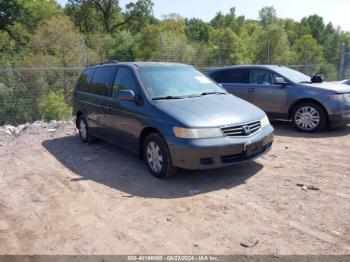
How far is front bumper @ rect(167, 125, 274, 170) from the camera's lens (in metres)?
4.73

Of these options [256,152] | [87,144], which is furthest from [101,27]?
[256,152]

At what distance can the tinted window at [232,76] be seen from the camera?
29.7ft

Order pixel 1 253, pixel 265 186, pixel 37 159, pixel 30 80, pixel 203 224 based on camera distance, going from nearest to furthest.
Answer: pixel 1 253 < pixel 203 224 < pixel 265 186 < pixel 37 159 < pixel 30 80

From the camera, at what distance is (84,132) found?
769 cm

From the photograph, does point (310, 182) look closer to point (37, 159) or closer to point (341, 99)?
point (341, 99)

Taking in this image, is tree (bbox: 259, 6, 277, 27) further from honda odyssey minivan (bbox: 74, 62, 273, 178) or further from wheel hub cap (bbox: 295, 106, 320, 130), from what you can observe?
honda odyssey minivan (bbox: 74, 62, 273, 178)

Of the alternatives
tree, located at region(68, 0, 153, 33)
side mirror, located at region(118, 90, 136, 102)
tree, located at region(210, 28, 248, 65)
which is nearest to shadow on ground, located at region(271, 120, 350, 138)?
side mirror, located at region(118, 90, 136, 102)

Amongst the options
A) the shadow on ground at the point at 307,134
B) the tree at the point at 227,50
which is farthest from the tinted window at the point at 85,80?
the tree at the point at 227,50

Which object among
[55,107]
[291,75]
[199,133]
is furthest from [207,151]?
[55,107]

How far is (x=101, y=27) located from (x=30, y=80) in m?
36.1

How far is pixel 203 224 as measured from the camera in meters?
3.87

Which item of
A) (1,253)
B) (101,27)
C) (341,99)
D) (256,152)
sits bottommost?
(1,253)

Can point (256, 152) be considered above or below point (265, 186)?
above

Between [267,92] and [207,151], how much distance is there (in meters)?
4.36
